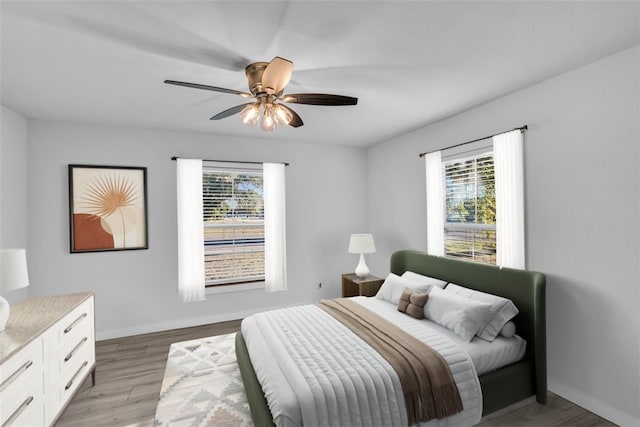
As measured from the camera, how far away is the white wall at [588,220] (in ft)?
6.65

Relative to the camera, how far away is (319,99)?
2.04 metres

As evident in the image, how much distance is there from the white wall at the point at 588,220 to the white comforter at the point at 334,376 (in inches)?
38.8

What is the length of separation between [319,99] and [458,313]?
2.05m

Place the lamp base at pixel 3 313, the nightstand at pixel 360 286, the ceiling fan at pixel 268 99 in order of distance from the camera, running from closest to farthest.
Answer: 1. the lamp base at pixel 3 313
2. the ceiling fan at pixel 268 99
3. the nightstand at pixel 360 286

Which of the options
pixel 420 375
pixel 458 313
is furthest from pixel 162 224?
pixel 458 313

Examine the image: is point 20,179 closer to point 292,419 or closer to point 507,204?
point 292,419

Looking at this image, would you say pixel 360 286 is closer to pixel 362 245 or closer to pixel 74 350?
pixel 362 245

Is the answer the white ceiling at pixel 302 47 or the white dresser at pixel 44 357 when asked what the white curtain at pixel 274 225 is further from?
A: the white dresser at pixel 44 357

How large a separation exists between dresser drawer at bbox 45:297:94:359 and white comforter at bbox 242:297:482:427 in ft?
4.27

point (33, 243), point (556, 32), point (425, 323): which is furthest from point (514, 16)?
point (33, 243)

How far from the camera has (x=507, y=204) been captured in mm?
2719

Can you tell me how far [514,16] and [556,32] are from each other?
39 cm

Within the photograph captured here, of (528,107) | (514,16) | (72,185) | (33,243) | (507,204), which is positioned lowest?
(33,243)

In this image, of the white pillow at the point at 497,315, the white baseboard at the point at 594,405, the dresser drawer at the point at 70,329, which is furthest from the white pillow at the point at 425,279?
the dresser drawer at the point at 70,329
